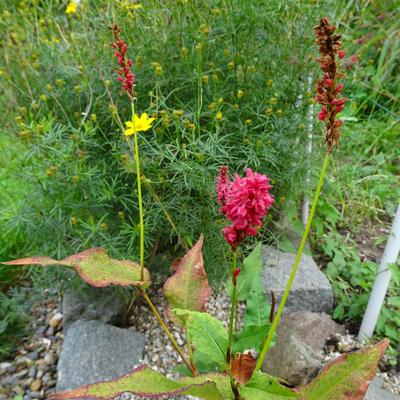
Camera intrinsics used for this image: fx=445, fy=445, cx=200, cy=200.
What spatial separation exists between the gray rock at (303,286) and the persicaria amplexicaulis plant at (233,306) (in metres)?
0.70

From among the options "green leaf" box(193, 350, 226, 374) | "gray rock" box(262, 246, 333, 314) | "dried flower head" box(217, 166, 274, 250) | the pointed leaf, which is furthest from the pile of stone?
"dried flower head" box(217, 166, 274, 250)

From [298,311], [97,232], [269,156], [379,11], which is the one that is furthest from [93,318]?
[379,11]

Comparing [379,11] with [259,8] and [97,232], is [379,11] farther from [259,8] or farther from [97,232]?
[97,232]

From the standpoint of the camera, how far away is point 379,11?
13.8 ft

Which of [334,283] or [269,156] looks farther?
[334,283]

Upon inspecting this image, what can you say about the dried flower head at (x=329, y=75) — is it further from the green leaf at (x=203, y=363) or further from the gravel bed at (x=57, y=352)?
the gravel bed at (x=57, y=352)

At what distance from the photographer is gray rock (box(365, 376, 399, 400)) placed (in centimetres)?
159

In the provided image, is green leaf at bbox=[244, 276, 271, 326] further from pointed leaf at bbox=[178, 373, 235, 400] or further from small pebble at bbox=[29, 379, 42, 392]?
small pebble at bbox=[29, 379, 42, 392]

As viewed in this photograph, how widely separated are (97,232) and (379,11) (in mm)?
3782

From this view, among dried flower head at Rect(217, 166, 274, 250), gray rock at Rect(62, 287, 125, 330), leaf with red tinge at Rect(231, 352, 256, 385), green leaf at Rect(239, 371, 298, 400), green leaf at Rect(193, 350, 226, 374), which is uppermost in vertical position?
dried flower head at Rect(217, 166, 274, 250)

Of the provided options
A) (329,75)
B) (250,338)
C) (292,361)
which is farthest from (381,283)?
(329,75)

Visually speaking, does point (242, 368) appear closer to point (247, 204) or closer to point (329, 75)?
point (247, 204)

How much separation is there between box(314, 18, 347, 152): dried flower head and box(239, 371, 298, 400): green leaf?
0.54 meters

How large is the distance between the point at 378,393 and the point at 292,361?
327 mm
